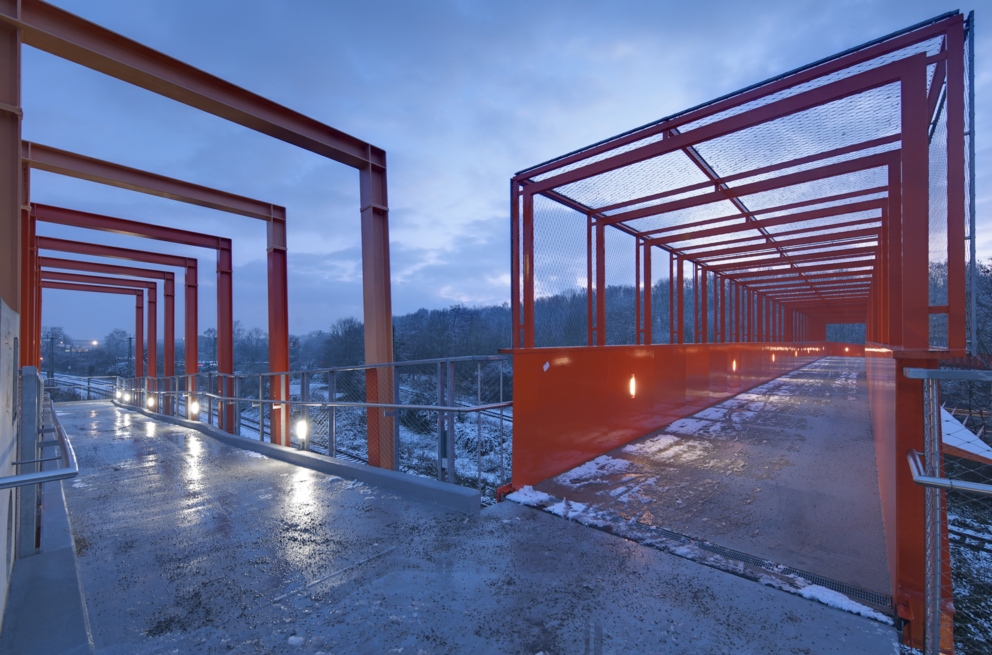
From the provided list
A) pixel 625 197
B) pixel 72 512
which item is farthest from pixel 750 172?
pixel 72 512

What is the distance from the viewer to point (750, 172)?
4.90 meters

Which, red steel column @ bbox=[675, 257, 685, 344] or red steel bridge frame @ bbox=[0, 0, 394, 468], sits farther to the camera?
red steel column @ bbox=[675, 257, 685, 344]

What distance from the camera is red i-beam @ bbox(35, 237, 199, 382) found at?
10.9 metres

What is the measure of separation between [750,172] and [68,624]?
6.32m

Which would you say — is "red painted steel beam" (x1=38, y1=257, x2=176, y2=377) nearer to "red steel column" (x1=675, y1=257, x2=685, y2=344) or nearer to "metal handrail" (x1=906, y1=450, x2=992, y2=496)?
"red steel column" (x1=675, y1=257, x2=685, y2=344)

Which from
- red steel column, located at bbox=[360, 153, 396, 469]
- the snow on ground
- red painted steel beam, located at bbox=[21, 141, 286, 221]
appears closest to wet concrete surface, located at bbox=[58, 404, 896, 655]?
the snow on ground

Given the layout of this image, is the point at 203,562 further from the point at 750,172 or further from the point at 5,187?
the point at 750,172

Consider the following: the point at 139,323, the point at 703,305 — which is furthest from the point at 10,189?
the point at 139,323

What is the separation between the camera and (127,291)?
16125mm

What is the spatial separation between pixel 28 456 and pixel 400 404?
2654mm

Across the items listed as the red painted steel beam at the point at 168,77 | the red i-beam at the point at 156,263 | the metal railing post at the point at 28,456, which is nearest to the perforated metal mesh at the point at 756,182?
the red painted steel beam at the point at 168,77

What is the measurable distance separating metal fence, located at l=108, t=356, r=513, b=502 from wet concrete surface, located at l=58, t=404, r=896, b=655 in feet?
2.72

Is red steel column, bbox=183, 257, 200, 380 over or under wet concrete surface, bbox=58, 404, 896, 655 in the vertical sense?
over

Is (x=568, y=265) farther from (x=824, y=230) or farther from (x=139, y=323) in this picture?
(x=139, y=323)
